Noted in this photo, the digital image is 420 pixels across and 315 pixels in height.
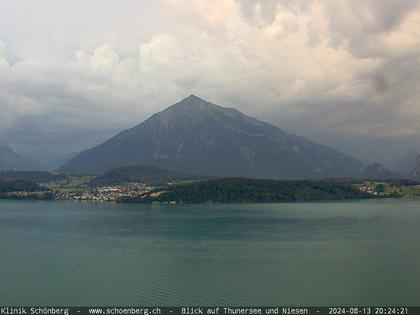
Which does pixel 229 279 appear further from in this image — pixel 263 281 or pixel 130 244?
pixel 130 244

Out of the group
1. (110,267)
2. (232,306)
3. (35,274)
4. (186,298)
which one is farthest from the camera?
(110,267)

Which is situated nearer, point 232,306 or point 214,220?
point 232,306

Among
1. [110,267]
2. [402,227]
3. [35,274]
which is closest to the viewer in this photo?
[35,274]

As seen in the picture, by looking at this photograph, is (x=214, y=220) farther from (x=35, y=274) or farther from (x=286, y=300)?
(x=286, y=300)

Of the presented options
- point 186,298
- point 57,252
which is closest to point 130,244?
point 57,252

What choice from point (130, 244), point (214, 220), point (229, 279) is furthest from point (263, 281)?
point (214, 220)

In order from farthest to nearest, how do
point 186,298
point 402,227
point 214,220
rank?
point 214,220
point 402,227
point 186,298
